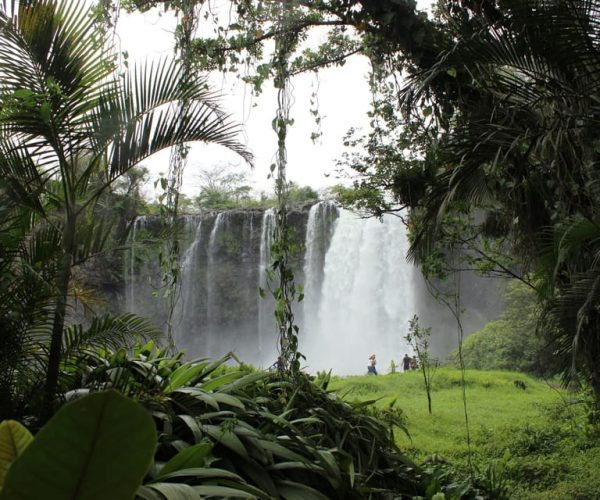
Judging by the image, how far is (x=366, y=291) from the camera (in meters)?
17.8

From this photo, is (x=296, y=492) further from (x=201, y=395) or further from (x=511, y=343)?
(x=511, y=343)

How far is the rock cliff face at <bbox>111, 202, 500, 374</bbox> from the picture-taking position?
17.6m

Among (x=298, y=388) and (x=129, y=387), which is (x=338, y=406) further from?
(x=129, y=387)

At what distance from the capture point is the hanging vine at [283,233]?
3406mm

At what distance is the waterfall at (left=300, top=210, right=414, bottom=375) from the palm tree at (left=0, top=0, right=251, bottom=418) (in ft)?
47.1

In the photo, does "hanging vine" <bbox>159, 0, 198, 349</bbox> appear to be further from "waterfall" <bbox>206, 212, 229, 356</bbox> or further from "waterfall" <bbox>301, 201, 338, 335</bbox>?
"waterfall" <bbox>206, 212, 229, 356</bbox>

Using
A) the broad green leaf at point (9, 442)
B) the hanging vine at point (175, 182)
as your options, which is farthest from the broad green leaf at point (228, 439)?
the broad green leaf at point (9, 442)

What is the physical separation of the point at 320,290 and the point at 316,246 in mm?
1473

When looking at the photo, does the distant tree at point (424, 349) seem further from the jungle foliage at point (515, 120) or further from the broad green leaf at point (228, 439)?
the broad green leaf at point (228, 439)

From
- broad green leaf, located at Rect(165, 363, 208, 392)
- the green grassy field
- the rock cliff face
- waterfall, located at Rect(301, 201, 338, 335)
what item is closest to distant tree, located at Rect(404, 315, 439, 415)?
the green grassy field

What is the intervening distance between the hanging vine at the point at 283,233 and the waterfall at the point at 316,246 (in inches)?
556

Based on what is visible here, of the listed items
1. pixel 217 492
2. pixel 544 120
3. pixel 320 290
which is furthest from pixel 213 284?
pixel 217 492

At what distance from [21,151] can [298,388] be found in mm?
2013

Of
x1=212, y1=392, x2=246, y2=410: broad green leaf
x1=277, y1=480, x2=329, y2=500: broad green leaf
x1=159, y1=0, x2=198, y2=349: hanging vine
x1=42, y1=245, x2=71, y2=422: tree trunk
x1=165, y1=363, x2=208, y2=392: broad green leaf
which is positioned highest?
x1=159, y1=0, x2=198, y2=349: hanging vine
